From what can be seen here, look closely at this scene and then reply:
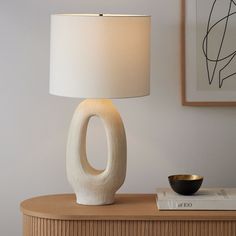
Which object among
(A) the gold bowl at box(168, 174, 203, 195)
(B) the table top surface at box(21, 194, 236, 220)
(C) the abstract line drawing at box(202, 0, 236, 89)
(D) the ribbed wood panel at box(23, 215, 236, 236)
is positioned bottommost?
(D) the ribbed wood panel at box(23, 215, 236, 236)

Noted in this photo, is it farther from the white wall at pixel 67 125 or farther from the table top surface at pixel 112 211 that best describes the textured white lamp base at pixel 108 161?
the white wall at pixel 67 125

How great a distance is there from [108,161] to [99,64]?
368 millimetres

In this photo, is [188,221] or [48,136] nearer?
[188,221]

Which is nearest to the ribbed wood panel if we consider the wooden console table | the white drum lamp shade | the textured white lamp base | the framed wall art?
the wooden console table

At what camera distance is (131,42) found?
242 centimetres

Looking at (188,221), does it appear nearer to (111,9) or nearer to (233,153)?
(233,153)

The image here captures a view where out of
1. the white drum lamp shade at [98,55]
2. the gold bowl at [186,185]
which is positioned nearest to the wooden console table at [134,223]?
the gold bowl at [186,185]

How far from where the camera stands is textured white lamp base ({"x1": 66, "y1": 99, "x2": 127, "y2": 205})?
2.53 meters

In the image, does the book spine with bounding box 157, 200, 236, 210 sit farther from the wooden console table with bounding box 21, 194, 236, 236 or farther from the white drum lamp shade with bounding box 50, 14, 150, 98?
the white drum lamp shade with bounding box 50, 14, 150, 98

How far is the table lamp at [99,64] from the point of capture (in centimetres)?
239

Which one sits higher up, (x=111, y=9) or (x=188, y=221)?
(x=111, y=9)

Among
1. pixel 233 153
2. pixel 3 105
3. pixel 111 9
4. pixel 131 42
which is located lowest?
pixel 233 153

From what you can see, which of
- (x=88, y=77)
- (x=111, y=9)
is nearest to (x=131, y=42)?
(x=88, y=77)

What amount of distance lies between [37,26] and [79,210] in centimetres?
80
